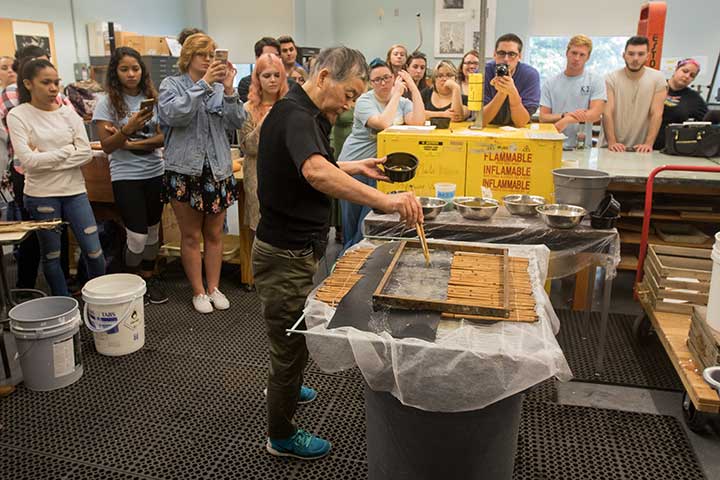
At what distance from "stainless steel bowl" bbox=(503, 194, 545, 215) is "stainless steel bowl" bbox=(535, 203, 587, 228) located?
0.09 metres

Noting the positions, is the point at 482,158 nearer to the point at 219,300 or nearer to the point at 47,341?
the point at 219,300

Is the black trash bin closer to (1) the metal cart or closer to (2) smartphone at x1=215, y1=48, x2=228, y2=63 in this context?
(1) the metal cart

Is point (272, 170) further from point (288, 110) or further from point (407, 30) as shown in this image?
point (407, 30)

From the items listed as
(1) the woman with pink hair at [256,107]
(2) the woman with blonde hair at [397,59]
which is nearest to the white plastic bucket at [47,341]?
(1) the woman with pink hair at [256,107]

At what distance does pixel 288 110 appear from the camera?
71.3 inches

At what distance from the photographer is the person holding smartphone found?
11.0ft

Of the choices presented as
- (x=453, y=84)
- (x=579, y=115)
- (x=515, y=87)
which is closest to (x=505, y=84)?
(x=515, y=87)

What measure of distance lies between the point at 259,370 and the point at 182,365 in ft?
1.32

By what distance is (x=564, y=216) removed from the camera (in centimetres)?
254

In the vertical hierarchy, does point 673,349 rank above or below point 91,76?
below

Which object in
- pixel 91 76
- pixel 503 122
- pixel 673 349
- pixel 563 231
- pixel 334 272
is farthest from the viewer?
pixel 91 76

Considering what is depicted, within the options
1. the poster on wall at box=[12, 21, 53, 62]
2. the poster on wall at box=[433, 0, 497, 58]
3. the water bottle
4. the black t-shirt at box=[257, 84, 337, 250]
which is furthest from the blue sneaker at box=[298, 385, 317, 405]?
the poster on wall at box=[433, 0, 497, 58]

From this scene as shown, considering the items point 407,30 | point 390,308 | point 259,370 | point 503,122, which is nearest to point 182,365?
point 259,370

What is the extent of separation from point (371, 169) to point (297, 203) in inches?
21.0
